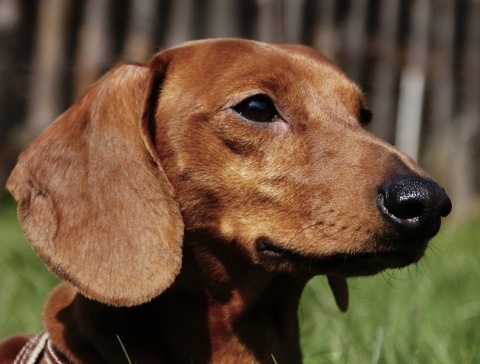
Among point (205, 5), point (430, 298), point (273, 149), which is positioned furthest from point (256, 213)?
point (205, 5)

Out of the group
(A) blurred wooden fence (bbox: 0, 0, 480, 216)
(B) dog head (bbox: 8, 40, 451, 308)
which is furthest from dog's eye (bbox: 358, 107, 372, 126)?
(A) blurred wooden fence (bbox: 0, 0, 480, 216)

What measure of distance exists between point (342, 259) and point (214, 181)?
1.54ft

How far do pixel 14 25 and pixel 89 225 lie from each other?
5179 millimetres

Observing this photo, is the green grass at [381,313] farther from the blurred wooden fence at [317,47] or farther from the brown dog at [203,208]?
the blurred wooden fence at [317,47]

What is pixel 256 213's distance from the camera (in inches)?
108

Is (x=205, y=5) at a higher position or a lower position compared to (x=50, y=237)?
lower

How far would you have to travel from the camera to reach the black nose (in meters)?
2.45

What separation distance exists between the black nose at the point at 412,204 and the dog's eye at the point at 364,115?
0.72m

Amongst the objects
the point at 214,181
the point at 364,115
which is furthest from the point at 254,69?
the point at 364,115

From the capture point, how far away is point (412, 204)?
96.1 inches

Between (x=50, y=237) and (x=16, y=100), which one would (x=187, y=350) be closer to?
(x=50, y=237)

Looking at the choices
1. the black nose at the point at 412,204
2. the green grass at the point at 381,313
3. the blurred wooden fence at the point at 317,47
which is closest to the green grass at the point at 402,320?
the green grass at the point at 381,313

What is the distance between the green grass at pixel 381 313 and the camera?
346 cm

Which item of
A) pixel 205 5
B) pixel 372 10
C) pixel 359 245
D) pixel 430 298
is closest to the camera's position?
pixel 359 245
